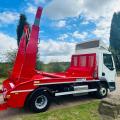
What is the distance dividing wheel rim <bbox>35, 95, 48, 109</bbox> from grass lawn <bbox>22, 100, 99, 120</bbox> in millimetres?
303

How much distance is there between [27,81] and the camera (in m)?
7.65

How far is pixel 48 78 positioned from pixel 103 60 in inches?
136

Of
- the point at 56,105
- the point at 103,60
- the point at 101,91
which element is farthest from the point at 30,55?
the point at 101,91

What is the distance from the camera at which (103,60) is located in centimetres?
1056

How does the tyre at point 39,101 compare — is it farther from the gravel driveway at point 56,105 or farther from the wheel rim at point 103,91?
the wheel rim at point 103,91

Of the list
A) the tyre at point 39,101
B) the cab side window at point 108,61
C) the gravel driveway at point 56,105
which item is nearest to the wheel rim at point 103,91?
the gravel driveway at point 56,105

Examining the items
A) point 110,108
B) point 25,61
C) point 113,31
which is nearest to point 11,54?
point 25,61

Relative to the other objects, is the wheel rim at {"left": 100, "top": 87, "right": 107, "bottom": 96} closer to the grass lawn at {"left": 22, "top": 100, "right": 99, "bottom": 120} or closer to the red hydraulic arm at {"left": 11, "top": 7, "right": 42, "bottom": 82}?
the grass lawn at {"left": 22, "top": 100, "right": 99, "bottom": 120}

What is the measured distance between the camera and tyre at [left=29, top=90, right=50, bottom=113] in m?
7.76

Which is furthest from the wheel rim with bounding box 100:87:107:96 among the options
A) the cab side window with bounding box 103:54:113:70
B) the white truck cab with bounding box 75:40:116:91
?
the cab side window with bounding box 103:54:113:70

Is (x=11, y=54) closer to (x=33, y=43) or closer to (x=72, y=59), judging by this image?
(x=72, y=59)

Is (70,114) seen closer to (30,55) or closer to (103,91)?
(30,55)

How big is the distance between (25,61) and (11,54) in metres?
15.1

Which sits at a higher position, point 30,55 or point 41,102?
point 30,55
